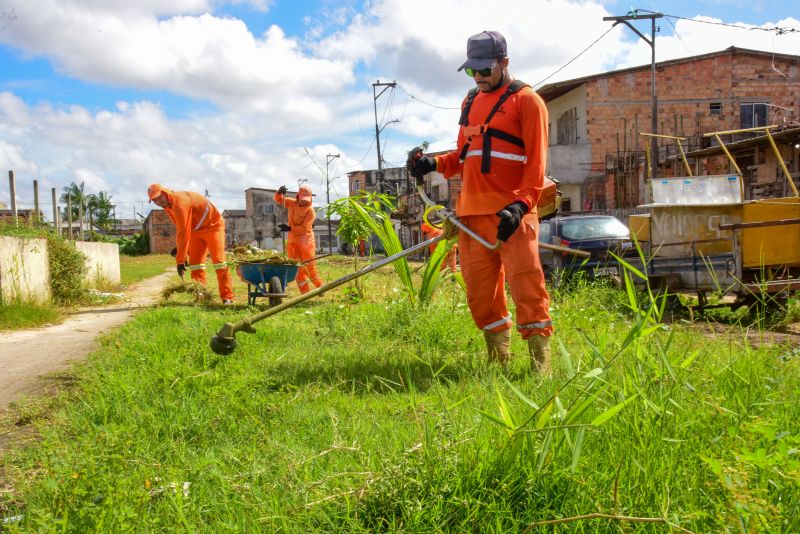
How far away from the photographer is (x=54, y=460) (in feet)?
8.66

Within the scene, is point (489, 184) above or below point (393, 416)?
above

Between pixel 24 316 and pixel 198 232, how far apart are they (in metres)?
2.63

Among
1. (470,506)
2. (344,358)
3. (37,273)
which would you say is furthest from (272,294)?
(470,506)

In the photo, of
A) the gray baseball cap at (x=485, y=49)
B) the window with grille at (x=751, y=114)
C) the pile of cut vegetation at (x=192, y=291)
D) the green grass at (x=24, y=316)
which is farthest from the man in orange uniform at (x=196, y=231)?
the window with grille at (x=751, y=114)

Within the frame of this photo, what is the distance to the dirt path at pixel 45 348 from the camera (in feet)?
14.8

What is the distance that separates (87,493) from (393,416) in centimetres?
130

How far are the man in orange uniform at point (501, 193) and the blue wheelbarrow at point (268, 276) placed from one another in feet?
15.5

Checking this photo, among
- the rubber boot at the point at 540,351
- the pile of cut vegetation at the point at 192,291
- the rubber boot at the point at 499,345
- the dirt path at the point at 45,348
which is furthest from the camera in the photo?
the pile of cut vegetation at the point at 192,291

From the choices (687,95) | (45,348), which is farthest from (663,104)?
(45,348)

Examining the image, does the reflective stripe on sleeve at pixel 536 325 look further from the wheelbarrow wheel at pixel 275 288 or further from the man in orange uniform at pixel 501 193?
the wheelbarrow wheel at pixel 275 288

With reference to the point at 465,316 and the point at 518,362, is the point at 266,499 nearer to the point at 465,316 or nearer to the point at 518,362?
the point at 518,362

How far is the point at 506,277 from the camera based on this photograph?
4211 millimetres

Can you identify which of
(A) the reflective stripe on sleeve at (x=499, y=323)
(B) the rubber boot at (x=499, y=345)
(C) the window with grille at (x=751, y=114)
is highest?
(C) the window with grille at (x=751, y=114)

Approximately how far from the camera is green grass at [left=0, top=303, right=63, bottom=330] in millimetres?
7395
